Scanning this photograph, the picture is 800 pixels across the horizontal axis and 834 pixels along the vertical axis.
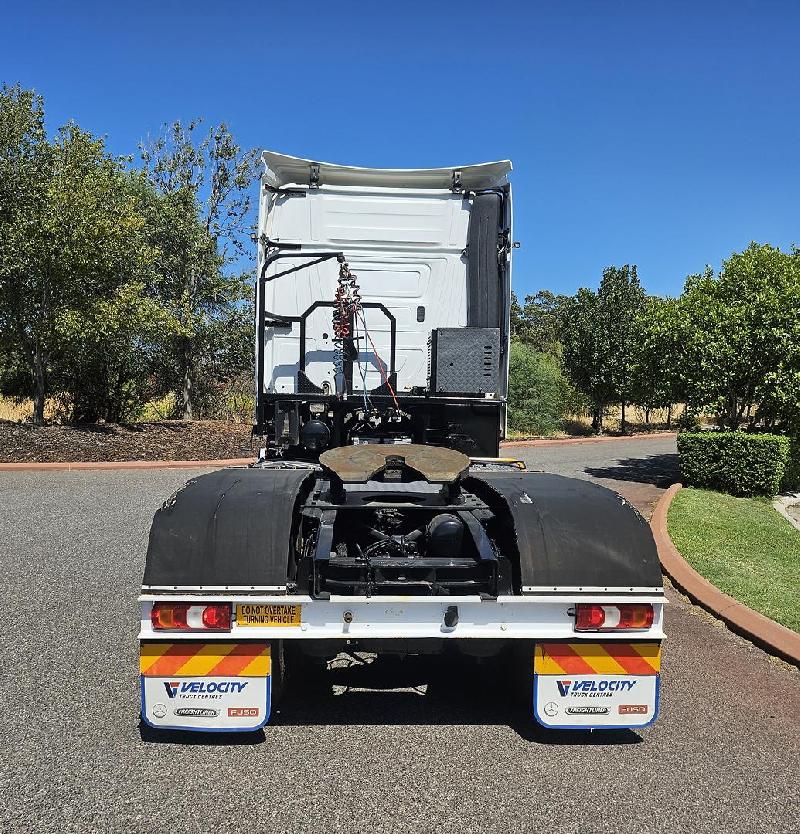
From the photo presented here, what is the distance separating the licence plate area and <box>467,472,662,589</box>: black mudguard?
1.02 m

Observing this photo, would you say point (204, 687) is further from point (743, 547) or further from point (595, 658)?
point (743, 547)

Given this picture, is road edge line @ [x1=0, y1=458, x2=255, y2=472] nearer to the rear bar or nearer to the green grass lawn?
the green grass lawn

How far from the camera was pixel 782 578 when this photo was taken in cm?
759

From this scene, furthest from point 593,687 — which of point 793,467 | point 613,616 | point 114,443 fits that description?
point 114,443

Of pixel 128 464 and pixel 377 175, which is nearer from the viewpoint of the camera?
pixel 377 175

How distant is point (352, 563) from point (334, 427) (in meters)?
3.57

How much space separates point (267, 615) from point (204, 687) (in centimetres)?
42

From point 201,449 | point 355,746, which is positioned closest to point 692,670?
point 355,746

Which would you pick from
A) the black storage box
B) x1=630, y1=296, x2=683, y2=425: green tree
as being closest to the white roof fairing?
the black storage box

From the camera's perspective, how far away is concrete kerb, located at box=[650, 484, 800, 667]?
5.39 m

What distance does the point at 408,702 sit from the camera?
432 cm

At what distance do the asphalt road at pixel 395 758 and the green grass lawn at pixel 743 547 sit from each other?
4.49 ft

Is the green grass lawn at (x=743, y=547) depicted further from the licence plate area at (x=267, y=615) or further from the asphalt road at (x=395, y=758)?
the licence plate area at (x=267, y=615)

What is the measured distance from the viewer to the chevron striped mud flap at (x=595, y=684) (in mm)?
3645
